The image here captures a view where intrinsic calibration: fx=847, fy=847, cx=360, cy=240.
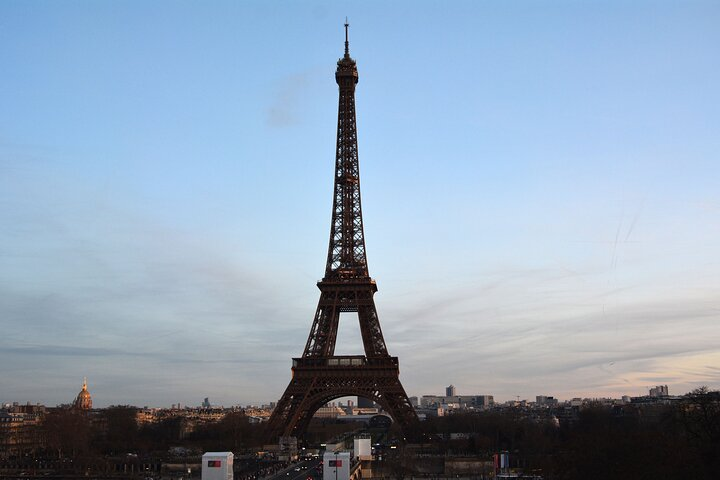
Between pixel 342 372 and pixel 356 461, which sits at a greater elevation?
pixel 342 372

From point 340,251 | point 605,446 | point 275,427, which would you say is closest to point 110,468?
point 275,427

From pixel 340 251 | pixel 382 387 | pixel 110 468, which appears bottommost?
pixel 110 468

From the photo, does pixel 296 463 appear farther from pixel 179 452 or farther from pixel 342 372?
pixel 179 452

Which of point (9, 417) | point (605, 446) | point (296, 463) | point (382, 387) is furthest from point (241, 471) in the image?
point (9, 417)

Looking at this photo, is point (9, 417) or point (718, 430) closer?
point (718, 430)

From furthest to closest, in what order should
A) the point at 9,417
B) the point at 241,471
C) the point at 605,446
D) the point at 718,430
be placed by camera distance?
the point at 9,417 < the point at 241,471 < the point at 718,430 < the point at 605,446

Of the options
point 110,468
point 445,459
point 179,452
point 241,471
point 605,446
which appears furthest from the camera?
point 179,452
